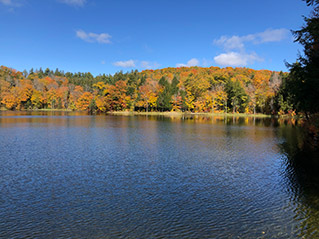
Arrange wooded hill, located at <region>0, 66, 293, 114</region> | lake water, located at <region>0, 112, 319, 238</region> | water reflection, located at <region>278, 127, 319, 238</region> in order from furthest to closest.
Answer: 1. wooded hill, located at <region>0, 66, 293, 114</region>
2. water reflection, located at <region>278, 127, 319, 238</region>
3. lake water, located at <region>0, 112, 319, 238</region>

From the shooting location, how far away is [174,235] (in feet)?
26.8

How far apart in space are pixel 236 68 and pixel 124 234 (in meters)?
157

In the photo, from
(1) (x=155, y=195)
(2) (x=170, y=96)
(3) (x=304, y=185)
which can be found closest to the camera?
(1) (x=155, y=195)

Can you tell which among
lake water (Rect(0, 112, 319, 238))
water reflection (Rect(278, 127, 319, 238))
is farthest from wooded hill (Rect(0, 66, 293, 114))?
lake water (Rect(0, 112, 319, 238))

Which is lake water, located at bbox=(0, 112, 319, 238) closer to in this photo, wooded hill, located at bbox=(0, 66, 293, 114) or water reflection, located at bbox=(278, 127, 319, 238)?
water reflection, located at bbox=(278, 127, 319, 238)

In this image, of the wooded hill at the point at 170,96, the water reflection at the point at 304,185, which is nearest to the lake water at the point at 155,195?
the water reflection at the point at 304,185

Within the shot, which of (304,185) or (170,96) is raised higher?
(170,96)

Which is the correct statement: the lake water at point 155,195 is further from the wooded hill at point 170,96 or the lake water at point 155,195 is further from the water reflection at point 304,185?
the wooded hill at point 170,96

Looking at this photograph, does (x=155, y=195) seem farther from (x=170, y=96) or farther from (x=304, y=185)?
(x=170, y=96)

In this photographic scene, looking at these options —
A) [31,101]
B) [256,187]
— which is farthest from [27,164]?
[31,101]

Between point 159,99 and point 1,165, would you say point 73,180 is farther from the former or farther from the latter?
point 159,99

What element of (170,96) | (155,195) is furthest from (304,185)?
(170,96)

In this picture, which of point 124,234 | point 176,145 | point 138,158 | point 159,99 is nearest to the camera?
point 124,234

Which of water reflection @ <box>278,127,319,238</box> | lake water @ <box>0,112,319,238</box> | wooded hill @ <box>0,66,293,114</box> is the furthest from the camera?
wooded hill @ <box>0,66,293,114</box>
